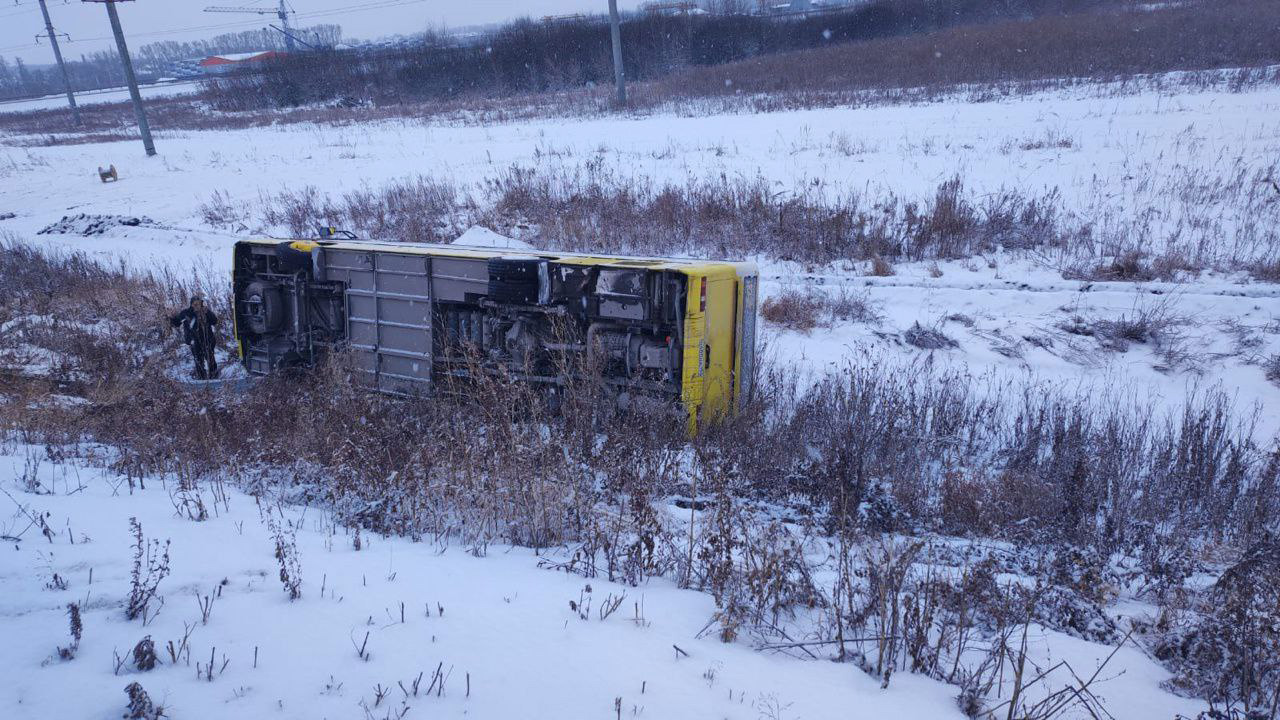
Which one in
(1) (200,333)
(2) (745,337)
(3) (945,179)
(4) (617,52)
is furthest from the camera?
(4) (617,52)

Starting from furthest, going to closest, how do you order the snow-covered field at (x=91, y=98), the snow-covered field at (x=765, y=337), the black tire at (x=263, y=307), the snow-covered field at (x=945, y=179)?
the snow-covered field at (x=91, y=98)
the snow-covered field at (x=945, y=179)
the black tire at (x=263, y=307)
the snow-covered field at (x=765, y=337)

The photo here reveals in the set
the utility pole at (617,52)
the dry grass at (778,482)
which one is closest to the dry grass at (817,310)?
the dry grass at (778,482)

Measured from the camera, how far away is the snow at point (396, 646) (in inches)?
111

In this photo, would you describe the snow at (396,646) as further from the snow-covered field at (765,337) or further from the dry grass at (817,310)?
the dry grass at (817,310)

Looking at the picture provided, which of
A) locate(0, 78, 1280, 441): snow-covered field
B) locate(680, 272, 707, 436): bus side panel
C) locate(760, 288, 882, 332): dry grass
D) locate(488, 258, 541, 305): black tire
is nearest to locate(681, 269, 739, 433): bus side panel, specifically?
locate(680, 272, 707, 436): bus side panel

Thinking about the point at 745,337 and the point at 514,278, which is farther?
the point at 745,337

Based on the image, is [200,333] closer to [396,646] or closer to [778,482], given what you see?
[396,646]

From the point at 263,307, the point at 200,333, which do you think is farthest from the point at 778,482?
Answer: the point at 200,333

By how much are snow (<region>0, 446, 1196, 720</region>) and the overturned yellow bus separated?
2308 mm

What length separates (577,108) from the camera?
87.7 ft

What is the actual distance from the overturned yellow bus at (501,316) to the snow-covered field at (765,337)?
235cm

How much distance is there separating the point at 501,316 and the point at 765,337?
3.78 m

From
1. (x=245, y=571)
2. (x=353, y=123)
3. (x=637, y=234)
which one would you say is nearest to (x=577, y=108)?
(x=353, y=123)

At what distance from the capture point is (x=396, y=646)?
317 cm
